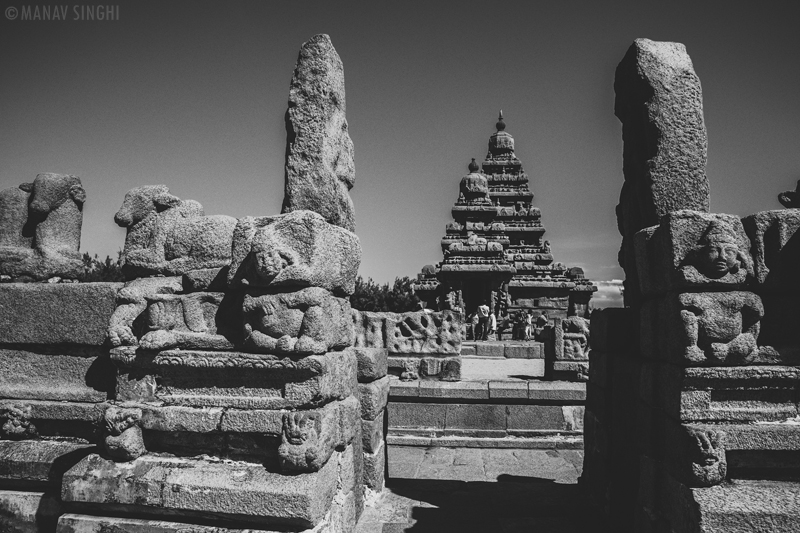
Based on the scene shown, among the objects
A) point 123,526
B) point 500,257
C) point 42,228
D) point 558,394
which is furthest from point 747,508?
point 500,257

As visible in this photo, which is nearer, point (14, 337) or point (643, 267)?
point (643, 267)

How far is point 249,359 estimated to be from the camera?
3.37m

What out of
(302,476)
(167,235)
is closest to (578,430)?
(302,476)

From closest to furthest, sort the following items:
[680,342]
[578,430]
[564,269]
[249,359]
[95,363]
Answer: [680,342] → [249,359] → [95,363] → [578,430] → [564,269]

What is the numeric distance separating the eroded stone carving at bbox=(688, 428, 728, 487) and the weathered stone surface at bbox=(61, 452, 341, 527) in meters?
2.04

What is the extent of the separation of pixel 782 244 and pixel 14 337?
16.6 feet

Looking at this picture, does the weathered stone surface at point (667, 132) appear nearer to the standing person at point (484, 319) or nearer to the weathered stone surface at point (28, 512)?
the weathered stone surface at point (28, 512)

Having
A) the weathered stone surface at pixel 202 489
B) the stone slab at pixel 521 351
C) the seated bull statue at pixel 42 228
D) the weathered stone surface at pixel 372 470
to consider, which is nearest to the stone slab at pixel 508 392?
the weathered stone surface at pixel 372 470

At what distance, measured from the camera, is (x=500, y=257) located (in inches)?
863

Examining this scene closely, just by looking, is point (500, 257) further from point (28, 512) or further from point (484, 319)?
point (28, 512)

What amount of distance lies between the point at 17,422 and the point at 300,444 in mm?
2236

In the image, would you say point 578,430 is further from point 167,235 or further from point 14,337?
point 14,337

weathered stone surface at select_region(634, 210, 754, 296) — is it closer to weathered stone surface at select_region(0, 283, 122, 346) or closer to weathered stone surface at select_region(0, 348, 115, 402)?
weathered stone surface at select_region(0, 283, 122, 346)

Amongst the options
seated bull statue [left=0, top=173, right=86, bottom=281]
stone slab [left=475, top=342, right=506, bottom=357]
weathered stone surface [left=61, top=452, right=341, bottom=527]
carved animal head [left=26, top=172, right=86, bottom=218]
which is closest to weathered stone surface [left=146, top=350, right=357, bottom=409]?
weathered stone surface [left=61, top=452, right=341, bottom=527]
